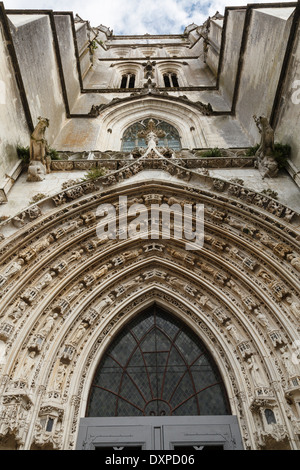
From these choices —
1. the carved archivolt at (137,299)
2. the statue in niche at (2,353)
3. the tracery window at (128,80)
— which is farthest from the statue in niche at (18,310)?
the tracery window at (128,80)

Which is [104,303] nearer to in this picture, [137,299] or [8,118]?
[137,299]

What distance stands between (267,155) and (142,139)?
4864mm

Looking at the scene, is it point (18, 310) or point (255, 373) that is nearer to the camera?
point (255, 373)

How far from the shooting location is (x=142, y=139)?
11.1 metres

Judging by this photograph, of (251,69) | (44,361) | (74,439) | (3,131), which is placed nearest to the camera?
(74,439)

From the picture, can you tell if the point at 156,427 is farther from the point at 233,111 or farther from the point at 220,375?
the point at 233,111

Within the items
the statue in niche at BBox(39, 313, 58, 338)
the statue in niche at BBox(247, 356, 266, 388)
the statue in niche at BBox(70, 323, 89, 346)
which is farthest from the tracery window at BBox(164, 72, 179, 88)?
the statue in niche at BBox(247, 356, 266, 388)

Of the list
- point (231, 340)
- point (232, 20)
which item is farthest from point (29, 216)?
point (232, 20)

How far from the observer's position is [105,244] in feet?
21.6

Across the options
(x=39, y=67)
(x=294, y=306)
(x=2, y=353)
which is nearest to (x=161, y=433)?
(x=2, y=353)

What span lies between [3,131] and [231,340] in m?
5.85

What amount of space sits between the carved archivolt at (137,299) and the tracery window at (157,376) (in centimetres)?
27

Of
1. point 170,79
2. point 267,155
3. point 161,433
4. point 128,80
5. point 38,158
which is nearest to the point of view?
point 161,433

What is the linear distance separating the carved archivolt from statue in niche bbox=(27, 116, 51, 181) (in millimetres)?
1040
